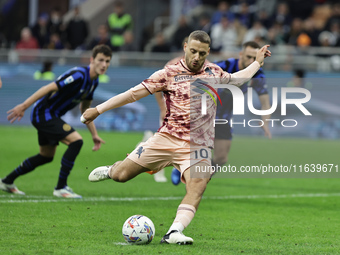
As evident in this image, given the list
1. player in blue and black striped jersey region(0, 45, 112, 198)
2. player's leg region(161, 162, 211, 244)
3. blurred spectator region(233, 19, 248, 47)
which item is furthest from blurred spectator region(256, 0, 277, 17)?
player's leg region(161, 162, 211, 244)

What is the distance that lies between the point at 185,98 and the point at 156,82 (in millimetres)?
340

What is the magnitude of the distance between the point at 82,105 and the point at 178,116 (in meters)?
3.25

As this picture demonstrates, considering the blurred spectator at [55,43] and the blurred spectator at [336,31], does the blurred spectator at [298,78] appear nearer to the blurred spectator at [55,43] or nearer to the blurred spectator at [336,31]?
the blurred spectator at [336,31]

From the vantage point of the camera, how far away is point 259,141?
19.0 m

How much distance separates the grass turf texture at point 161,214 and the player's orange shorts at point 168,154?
792 mm

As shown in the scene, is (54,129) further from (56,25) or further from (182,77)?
(56,25)

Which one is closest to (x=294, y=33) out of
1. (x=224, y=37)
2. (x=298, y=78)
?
(x=298, y=78)

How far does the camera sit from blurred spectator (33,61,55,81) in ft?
66.4

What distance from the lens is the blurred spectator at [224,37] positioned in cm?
2100

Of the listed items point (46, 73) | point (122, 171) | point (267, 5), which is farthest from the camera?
point (267, 5)

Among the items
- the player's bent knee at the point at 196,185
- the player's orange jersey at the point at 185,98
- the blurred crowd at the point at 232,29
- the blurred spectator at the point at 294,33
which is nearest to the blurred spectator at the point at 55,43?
the blurred crowd at the point at 232,29

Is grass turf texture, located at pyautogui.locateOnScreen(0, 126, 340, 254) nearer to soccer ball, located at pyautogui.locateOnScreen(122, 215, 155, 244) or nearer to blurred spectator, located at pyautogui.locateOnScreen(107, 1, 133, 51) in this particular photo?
soccer ball, located at pyautogui.locateOnScreen(122, 215, 155, 244)

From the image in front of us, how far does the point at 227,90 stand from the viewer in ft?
31.6

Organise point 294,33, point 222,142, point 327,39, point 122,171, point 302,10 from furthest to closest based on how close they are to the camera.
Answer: point 302,10 → point 294,33 → point 327,39 → point 222,142 → point 122,171
